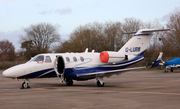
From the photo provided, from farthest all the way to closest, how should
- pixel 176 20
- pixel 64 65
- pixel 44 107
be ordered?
pixel 176 20
pixel 64 65
pixel 44 107

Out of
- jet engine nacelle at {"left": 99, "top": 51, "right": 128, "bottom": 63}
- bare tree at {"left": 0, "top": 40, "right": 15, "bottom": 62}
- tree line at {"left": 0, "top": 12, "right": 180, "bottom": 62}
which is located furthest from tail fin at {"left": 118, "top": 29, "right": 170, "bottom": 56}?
bare tree at {"left": 0, "top": 40, "right": 15, "bottom": 62}

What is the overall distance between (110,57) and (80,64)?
2609 mm

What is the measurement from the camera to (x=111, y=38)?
210 ft

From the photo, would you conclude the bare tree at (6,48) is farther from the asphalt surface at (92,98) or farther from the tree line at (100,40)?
the asphalt surface at (92,98)

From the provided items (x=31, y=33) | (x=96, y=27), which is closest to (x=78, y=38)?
(x=96, y=27)

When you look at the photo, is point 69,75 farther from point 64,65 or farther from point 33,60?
point 33,60

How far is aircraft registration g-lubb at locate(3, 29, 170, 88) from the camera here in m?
17.7

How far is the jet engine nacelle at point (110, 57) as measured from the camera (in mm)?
20188

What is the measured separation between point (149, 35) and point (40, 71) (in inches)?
404

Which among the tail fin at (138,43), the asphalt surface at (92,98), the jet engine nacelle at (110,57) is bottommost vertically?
the asphalt surface at (92,98)

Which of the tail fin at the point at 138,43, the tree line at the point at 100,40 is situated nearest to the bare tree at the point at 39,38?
the tree line at the point at 100,40

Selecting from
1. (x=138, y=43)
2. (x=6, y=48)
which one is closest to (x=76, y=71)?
(x=138, y=43)

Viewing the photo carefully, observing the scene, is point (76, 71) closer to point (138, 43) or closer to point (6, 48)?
point (138, 43)

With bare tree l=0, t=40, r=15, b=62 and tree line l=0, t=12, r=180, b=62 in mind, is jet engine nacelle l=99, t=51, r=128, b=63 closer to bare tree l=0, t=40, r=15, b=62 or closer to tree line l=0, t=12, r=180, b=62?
tree line l=0, t=12, r=180, b=62
